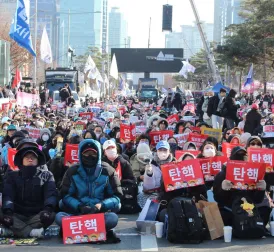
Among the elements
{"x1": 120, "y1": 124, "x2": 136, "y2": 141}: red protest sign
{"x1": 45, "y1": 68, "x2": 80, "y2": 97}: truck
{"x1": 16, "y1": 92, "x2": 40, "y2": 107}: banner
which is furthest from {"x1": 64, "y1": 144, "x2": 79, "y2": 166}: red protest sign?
{"x1": 45, "y1": 68, "x2": 80, "y2": 97}: truck

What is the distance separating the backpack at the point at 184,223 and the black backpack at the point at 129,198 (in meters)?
2.39

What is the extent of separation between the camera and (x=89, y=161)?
951cm

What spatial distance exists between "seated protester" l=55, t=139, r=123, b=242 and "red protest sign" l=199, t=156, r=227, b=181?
2.32 m

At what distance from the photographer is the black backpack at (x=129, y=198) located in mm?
11688

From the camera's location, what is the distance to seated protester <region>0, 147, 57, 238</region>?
931 centimetres

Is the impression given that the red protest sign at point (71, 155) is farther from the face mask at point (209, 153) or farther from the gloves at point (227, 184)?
the gloves at point (227, 184)

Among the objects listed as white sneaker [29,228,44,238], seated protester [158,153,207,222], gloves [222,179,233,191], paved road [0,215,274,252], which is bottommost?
paved road [0,215,274,252]

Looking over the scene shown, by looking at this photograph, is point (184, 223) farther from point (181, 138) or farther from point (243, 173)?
point (181, 138)

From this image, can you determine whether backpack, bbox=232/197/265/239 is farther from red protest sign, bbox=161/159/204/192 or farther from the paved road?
red protest sign, bbox=161/159/204/192

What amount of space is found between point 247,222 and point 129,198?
2.82m

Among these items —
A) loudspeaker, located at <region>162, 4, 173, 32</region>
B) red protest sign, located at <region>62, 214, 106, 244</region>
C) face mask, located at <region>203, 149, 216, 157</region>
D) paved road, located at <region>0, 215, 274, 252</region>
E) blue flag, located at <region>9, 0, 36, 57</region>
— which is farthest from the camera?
blue flag, located at <region>9, 0, 36, 57</region>

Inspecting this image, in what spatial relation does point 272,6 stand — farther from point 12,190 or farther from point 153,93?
point 12,190

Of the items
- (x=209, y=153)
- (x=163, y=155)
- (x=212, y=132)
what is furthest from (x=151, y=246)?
(x=212, y=132)

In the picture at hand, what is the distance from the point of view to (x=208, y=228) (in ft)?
31.1
